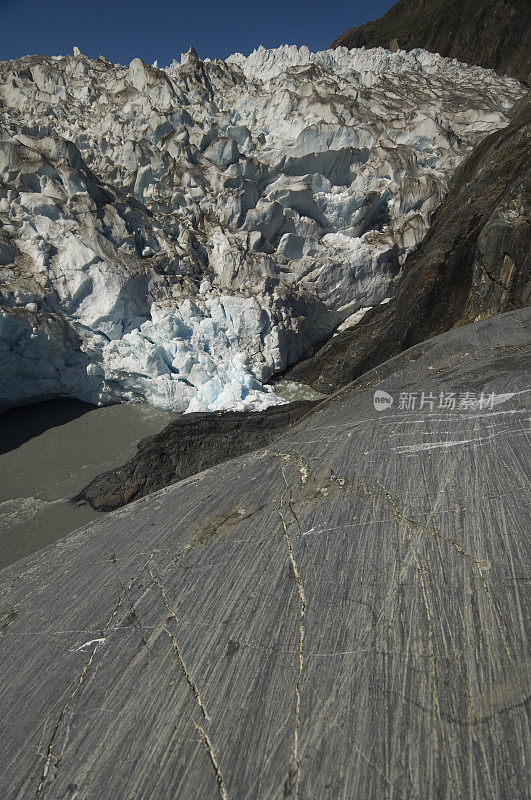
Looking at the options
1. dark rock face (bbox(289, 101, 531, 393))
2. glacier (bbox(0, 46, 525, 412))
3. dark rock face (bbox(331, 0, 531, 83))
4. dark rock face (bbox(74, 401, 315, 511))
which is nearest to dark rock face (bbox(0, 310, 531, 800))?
dark rock face (bbox(74, 401, 315, 511))

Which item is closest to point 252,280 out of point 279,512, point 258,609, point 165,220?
point 165,220

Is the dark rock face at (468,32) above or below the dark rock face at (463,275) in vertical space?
above

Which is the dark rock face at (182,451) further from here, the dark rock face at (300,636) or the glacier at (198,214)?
the dark rock face at (300,636)

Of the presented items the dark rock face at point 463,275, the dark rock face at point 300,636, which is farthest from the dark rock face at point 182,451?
the dark rock face at point 300,636

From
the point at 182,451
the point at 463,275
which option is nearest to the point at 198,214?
the point at 463,275

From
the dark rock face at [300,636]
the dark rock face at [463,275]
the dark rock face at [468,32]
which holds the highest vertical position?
the dark rock face at [468,32]
